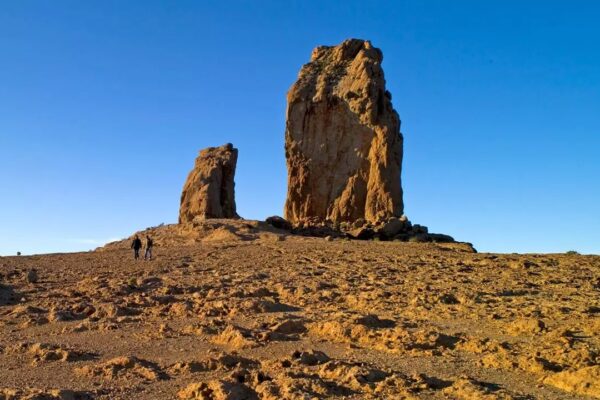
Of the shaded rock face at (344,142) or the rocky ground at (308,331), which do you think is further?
the shaded rock face at (344,142)

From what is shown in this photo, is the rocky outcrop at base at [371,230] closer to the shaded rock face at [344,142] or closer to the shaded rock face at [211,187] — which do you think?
the shaded rock face at [344,142]

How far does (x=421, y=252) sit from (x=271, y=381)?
623 inches

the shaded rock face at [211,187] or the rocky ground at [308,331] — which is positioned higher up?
the shaded rock face at [211,187]

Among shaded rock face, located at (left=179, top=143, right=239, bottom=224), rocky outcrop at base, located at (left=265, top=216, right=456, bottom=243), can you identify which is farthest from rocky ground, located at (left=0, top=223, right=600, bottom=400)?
shaded rock face, located at (left=179, top=143, right=239, bottom=224)

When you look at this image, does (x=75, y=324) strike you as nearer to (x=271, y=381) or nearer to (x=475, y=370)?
(x=271, y=381)

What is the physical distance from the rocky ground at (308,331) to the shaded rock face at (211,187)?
18.9 m

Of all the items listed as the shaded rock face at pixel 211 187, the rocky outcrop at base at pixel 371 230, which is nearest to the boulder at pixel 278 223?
the rocky outcrop at base at pixel 371 230

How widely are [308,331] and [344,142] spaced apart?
2698 centimetres

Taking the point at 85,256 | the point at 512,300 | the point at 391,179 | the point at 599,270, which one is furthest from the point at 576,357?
the point at 391,179

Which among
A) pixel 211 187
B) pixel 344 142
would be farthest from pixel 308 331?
pixel 211 187

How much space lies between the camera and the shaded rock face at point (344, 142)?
3416cm

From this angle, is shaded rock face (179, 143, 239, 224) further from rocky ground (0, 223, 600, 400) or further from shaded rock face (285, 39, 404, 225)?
rocky ground (0, 223, 600, 400)

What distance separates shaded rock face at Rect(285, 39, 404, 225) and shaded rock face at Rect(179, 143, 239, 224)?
5148 mm

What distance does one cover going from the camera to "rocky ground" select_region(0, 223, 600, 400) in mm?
6961
